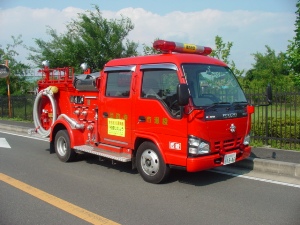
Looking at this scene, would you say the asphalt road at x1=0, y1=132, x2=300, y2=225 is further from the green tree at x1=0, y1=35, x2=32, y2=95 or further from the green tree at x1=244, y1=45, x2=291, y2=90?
the green tree at x1=244, y1=45, x2=291, y2=90

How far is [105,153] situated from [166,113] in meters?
1.80

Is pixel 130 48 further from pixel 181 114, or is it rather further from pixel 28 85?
pixel 181 114

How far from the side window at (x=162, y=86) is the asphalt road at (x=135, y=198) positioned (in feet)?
4.68

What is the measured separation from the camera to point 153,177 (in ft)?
19.3

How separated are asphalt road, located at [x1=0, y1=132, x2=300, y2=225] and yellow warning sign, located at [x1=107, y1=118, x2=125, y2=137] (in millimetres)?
823

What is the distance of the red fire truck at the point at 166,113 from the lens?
5367 mm

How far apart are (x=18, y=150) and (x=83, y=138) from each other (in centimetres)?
289

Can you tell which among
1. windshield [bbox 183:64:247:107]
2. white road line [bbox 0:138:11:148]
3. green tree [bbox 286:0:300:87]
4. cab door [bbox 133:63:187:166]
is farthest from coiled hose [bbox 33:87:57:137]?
green tree [bbox 286:0:300:87]

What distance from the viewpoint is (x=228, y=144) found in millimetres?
5836

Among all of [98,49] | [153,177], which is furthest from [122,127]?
[98,49]

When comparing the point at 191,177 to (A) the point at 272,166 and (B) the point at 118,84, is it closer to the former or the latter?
(A) the point at 272,166

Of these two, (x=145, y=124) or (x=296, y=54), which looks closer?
(x=145, y=124)

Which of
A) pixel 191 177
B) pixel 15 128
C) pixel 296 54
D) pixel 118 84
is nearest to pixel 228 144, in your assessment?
pixel 191 177

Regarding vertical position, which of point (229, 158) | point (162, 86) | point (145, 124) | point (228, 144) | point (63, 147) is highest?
point (162, 86)
